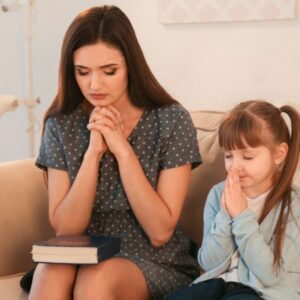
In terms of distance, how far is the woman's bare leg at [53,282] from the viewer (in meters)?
1.69

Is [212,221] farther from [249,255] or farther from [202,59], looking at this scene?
[202,59]

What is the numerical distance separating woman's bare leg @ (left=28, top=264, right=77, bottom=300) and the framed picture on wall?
1.14 meters

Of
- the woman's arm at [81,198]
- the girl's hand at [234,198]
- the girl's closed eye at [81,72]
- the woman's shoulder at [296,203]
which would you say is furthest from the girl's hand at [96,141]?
the woman's shoulder at [296,203]

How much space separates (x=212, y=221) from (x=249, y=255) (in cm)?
17

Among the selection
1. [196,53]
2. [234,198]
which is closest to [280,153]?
[234,198]

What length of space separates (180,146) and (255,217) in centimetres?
29

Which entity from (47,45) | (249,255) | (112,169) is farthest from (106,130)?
(47,45)

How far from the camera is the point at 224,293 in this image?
169 cm

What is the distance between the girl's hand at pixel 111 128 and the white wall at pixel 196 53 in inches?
20.2

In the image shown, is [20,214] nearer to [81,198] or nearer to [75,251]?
[81,198]

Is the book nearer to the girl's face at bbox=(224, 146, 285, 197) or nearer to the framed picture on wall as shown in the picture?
the girl's face at bbox=(224, 146, 285, 197)

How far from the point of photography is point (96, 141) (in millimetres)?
1899

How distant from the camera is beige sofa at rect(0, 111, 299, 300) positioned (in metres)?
2.07

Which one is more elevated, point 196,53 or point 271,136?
point 196,53
